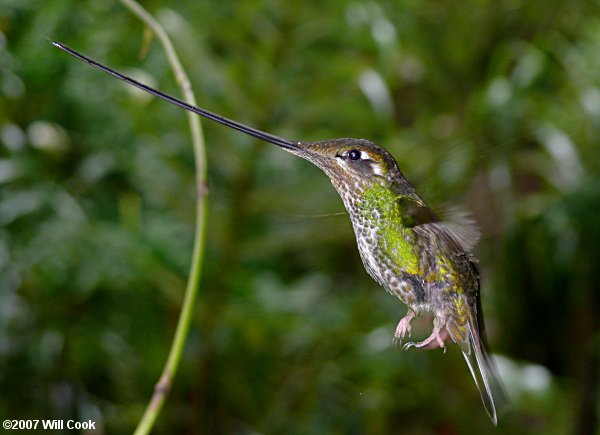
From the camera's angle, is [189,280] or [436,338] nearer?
[436,338]

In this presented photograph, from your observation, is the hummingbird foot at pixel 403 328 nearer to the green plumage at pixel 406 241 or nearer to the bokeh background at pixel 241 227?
the green plumage at pixel 406 241

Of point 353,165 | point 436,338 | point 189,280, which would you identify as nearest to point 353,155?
point 353,165

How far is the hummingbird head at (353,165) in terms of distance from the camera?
15.5 inches

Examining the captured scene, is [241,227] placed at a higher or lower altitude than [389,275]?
higher

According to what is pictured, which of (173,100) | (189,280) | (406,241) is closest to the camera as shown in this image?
(173,100)

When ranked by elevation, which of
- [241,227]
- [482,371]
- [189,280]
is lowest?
[482,371]

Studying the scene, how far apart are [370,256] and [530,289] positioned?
5.74 ft

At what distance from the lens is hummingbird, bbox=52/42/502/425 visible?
392 millimetres

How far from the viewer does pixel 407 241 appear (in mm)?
419

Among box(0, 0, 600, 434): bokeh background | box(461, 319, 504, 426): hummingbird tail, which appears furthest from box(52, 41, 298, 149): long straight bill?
box(0, 0, 600, 434): bokeh background

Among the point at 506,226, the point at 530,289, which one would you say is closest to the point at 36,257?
the point at 506,226

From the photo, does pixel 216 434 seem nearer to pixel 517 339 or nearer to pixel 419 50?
pixel 517 339

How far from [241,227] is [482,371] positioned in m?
1.06

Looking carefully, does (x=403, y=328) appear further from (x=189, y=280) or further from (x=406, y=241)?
(x=189, y=280)
